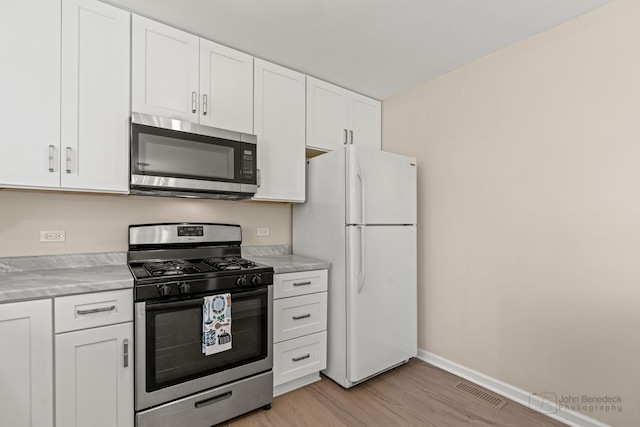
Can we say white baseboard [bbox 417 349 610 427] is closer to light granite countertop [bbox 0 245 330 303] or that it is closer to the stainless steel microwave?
light granite countertop [bbox 0 245 330 303]

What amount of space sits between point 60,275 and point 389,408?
2189 millimetres

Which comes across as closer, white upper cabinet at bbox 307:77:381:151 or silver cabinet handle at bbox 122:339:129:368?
silver cabinet handle at bbox 122:339:129:368

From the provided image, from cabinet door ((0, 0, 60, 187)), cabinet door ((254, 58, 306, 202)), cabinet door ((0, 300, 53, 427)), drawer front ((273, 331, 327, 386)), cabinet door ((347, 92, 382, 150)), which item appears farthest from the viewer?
cabinet door ((347, 92, 382, 150))

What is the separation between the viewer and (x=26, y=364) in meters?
1.47

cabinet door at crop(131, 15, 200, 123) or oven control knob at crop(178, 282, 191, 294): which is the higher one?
cabinet door at crop(131, 15, 200, 123)

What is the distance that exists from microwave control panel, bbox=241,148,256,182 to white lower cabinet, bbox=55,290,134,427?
1.07 m

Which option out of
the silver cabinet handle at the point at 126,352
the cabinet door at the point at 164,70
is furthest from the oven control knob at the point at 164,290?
the cabinet door at the point at 164,70

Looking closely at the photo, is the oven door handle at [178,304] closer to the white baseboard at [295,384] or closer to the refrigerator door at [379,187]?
the white baseboard at [295,384]

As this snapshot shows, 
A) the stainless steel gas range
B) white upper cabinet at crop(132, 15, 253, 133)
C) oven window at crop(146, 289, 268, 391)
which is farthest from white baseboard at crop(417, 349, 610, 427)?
white upper cabinet at crop(132, 15, 253, 133)

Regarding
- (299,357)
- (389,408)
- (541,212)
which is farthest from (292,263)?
(541,212)

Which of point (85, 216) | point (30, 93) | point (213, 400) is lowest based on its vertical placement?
point (213, 400)

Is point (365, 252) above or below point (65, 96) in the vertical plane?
below

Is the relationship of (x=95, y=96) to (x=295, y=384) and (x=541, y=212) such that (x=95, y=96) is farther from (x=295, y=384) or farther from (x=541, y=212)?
(x=541, y=212)

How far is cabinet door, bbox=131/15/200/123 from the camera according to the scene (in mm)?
2012
